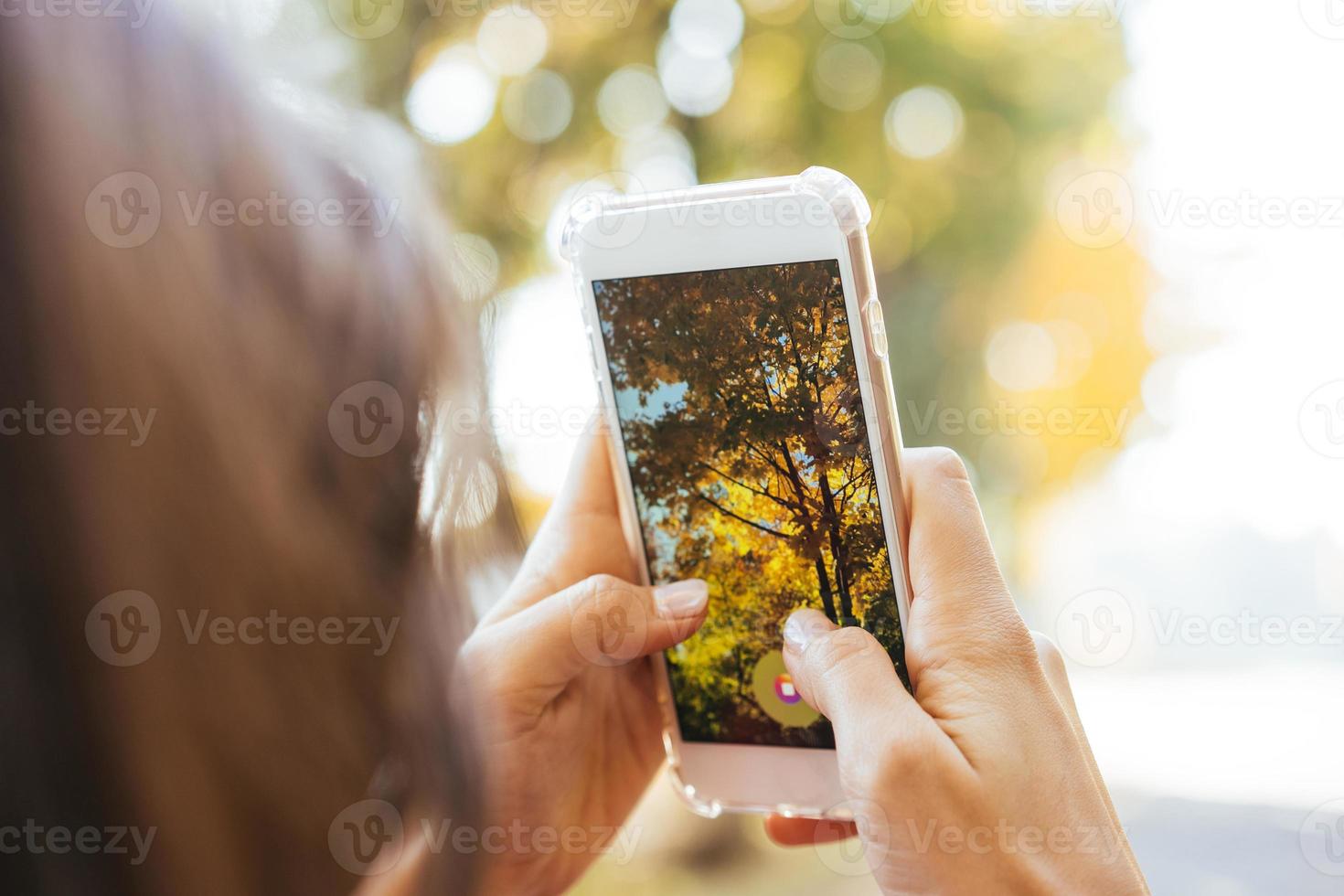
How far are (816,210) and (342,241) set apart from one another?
0.92 ft

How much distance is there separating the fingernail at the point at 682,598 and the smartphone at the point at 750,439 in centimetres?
1

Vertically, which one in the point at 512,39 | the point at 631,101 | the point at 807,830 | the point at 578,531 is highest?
the point at 512,39

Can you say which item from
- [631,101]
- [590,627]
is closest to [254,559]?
[590,627]

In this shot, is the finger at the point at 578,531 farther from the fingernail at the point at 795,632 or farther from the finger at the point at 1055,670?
the finger at the point at 1055,670

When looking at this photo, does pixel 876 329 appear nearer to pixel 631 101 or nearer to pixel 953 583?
pixel 953 583

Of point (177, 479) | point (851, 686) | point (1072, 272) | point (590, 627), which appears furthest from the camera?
point (1072, 272)

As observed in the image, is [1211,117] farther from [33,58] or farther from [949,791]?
[33,58]

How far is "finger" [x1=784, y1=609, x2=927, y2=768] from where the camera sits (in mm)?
492

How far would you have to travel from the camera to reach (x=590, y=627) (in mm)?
641

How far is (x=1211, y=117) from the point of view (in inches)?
42.8

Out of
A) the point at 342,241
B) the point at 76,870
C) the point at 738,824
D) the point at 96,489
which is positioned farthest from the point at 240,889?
the point at 738,824

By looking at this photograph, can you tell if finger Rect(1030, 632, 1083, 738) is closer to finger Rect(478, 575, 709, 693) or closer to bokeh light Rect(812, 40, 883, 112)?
finger Rect(478, 575, 709, 693)

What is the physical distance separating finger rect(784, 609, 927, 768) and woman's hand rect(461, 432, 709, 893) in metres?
0.10

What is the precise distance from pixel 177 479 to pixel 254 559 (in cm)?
5
